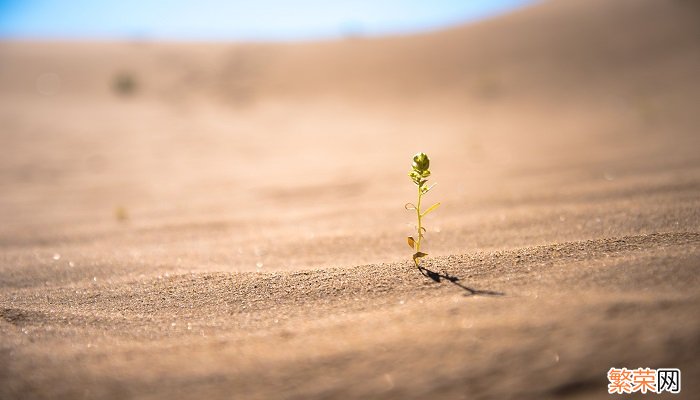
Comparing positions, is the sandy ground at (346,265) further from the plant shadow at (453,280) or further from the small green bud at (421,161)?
the small green bud at (421,161)

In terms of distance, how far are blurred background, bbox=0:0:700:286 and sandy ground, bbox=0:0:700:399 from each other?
1.5 inches

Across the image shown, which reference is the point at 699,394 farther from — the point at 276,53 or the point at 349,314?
the point at 276,53

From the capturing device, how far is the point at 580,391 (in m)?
1.12

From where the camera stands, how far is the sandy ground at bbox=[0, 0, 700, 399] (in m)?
1.25

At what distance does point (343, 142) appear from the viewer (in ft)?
29.7

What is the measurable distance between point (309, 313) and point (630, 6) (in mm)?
22966

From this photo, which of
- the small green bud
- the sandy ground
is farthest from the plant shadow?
the small green bud

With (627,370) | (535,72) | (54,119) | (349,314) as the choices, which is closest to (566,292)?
(627,370)

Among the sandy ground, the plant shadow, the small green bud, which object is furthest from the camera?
the small green bud

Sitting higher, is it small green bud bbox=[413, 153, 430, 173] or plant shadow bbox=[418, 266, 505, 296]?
small green bud bbox=[413, 153, 430, 173]

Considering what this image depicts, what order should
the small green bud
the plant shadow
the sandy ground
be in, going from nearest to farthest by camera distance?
the sandy ground
the plant shadow
the small green bud

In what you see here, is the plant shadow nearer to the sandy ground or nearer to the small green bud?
the sandy ground

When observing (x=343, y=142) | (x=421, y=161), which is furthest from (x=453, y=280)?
(x=343, y=142)

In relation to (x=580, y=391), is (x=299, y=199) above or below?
above
